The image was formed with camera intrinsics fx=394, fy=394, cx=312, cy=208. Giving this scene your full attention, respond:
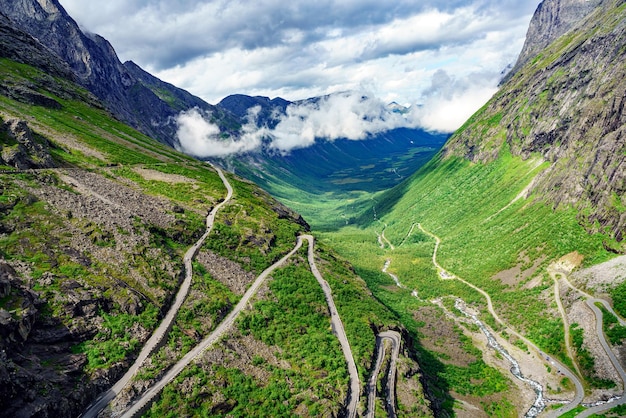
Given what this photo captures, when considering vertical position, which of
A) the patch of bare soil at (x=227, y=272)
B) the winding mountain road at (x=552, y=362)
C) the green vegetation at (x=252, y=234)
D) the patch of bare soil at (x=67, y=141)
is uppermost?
the patch of bare soil at (x=67, y=141)

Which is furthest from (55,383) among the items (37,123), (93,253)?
(37,123)

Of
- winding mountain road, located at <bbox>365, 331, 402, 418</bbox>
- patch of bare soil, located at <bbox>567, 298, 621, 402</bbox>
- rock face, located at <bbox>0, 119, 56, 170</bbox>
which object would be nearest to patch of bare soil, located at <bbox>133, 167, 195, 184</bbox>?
rock face, located at <bbox>0, 119, 56, 170</bbox>

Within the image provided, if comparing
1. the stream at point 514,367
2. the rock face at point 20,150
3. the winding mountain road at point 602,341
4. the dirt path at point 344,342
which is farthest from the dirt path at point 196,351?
the winding mountain road at point 602,341

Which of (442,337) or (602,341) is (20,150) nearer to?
(442,337)

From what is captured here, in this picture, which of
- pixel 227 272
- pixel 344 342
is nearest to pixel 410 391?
pixel 344 342

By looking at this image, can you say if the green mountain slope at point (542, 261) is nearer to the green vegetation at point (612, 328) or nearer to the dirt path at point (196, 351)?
the green vegetation at point (612, 328)

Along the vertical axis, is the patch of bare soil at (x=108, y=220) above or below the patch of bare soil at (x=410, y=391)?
above

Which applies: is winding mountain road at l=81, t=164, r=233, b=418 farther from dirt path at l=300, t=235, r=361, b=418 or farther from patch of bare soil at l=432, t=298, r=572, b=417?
patch of bare soil at l=432, t=298, r=572, b=417
